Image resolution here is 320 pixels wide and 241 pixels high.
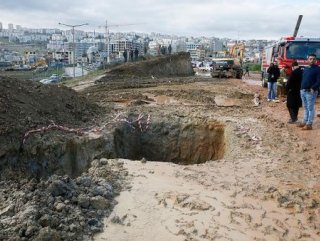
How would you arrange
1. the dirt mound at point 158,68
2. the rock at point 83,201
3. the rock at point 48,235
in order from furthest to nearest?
the dirt mound at point 158,68 → the rock at point 83,201 → the rock at point 48,235

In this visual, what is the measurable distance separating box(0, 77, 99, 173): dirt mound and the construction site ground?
0.19ft

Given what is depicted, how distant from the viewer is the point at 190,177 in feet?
22.4

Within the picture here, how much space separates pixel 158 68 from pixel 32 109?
2576 cm

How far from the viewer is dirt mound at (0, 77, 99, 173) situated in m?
8.38

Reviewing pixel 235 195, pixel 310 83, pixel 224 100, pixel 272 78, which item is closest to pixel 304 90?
pixel 310 83

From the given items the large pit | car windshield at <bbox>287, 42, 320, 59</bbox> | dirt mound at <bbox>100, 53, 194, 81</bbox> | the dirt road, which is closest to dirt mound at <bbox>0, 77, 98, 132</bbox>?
the large pit

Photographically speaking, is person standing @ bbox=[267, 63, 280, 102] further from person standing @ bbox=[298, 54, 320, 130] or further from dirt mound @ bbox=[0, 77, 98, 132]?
dirt mound @ bbox=[0, 77, 98, 132]

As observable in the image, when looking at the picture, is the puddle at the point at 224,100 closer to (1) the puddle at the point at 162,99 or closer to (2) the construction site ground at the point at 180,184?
(1) the puddle at the point at 162,99

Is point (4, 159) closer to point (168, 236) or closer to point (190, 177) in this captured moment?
point (190, 177)

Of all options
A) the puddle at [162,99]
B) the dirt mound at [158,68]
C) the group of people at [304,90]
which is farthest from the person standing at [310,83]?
the dirt mound at [158,68]

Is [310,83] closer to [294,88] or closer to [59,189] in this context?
[294,88]

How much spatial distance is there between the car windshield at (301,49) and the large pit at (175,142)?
680 cm

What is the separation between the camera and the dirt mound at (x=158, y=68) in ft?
97.7

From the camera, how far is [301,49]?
16.1m
